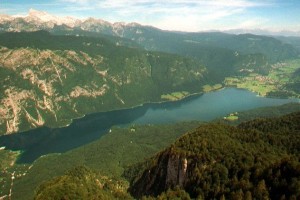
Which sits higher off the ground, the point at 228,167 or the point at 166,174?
the point at 228,167

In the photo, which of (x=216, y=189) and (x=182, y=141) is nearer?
(x=216, y=189)

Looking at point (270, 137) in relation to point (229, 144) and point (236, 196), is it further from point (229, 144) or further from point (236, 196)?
point (236, 196)

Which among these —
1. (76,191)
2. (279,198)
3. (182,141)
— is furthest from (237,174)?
(76,191)

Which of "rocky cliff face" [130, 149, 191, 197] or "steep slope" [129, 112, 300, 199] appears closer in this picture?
"steep slope" [129, 112, 300, 199]

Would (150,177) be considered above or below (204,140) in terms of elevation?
below

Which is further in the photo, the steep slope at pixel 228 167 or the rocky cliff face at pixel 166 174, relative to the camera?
the rocky cliff face at pixel 166 174

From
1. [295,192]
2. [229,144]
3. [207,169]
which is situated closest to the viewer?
[295,192]

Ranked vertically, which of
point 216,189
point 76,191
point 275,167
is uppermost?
point 275,167

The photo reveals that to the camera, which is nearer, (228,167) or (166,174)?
(228,167)
